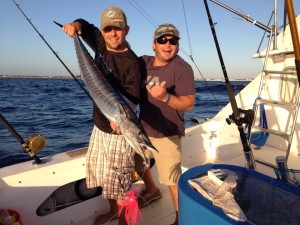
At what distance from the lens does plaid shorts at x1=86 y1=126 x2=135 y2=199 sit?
265 cm

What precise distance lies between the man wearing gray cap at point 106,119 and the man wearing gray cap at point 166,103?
0.67 feet

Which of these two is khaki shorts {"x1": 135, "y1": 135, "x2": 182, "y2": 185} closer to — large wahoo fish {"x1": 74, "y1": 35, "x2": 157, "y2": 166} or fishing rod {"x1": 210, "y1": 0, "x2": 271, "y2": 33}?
large wahoo fish {"x1": 74, "y1": 35, "x2": 157, "y2": 166}

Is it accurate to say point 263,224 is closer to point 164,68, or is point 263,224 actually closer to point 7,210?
point 164,68

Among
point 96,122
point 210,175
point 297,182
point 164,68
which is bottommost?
point 297,182

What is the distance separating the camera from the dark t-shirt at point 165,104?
2490mm

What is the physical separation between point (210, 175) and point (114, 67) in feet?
4.74

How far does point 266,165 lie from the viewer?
3.99 metres

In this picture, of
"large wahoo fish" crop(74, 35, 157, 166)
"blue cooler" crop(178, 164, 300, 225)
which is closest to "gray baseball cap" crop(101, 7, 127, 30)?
"large wahoo fish" crop(74, 35, 157, 166)

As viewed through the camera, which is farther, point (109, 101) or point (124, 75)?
point (124, 75)

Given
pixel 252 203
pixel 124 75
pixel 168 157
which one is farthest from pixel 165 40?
pixel 252 203

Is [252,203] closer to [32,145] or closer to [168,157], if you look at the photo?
[168,157]

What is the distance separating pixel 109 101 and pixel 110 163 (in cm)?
71

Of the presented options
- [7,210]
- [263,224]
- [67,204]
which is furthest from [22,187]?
[263,224]

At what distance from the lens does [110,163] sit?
267cm
